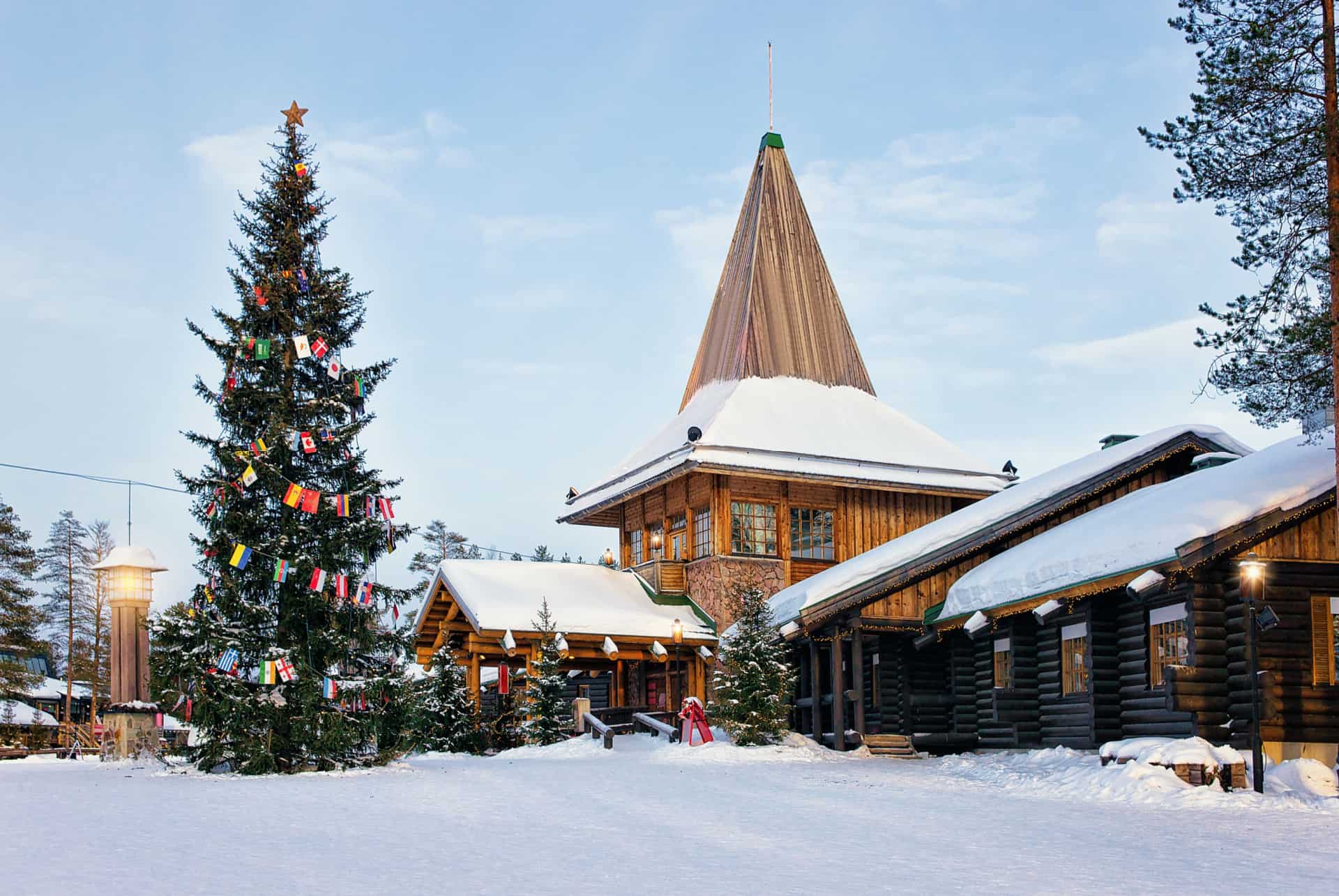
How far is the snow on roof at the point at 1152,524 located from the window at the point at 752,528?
817 cm

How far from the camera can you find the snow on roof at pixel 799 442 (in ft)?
106

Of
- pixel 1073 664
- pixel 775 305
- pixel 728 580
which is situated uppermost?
pixel 775 305

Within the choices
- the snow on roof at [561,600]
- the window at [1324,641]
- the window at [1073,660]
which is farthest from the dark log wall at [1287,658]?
the snow on roof at [561,600]

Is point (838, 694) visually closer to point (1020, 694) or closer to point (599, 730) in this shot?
point (1020, 694)

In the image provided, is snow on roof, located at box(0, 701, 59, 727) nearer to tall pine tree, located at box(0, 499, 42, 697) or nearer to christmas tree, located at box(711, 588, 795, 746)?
tall pine tree, located at box(0, 499, 42, 697)

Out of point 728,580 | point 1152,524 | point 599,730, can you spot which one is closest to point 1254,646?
point 1152,524

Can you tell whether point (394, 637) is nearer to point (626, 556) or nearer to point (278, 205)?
point (278, 205)

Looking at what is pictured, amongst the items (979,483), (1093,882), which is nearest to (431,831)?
(1093,882)

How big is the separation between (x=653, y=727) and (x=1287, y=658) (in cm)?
1303

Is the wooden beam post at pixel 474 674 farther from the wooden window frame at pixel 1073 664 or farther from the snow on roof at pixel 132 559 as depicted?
the wooden window frame at pixel 1073 664

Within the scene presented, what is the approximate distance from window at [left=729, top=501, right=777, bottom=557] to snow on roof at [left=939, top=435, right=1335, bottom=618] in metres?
8.17

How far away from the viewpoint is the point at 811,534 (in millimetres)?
33562

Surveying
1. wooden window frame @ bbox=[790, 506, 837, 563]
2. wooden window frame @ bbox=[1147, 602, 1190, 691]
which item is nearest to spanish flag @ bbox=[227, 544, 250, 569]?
wooden window frame @ bbox=[1147, 602, 1190, 691]

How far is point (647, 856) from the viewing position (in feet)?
38.5
